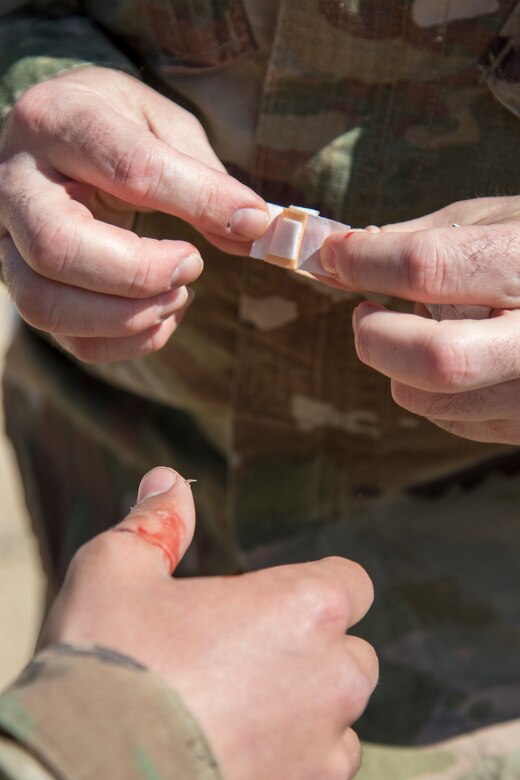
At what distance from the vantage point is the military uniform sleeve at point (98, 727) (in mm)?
696

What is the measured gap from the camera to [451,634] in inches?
57.5

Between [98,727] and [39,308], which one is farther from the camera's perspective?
[39,308]

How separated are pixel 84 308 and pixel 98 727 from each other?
51cm

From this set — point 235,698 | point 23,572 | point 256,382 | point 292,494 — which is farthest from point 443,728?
point 23,572

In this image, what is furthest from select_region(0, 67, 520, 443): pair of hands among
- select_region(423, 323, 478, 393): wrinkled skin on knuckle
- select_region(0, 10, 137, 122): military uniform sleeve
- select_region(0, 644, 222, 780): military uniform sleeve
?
select_region(0, 644, 222, 780): military uniform sleeve

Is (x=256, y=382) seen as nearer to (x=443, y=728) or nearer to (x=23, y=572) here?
(x=443, y=728)

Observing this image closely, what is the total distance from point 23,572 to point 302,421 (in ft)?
4.46

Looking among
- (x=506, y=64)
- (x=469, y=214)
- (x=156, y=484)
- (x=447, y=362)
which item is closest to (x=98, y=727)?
(x=156, y=484)

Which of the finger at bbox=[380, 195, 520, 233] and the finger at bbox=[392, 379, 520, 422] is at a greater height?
the finger at bbox=[380, 195, 520, 233]

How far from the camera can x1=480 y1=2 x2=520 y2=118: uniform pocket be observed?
115 centimetres

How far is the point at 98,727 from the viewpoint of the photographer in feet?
2.33

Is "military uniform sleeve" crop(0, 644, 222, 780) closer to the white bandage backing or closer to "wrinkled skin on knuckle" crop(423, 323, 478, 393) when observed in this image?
"wrinkled skin on knuckle" crop(423, 323, 478, 393)

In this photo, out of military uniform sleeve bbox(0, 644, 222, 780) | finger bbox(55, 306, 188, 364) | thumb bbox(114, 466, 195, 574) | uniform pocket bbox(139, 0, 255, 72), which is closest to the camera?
military uniform sleeve bbox(0, 644, 222, 780)

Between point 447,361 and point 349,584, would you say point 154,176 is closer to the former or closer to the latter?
point 447,361
